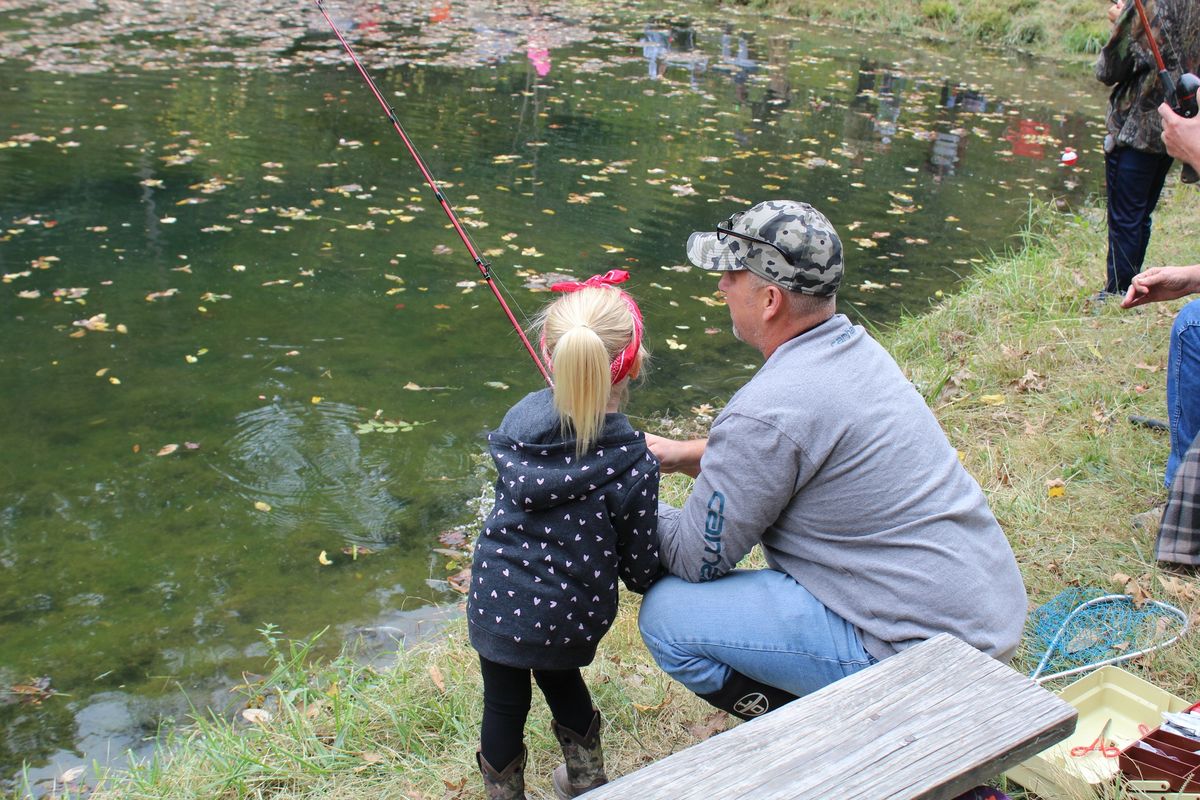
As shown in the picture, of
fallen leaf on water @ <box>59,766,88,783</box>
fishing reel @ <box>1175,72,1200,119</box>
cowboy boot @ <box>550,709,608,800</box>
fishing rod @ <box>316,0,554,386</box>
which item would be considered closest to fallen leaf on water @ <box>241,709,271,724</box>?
fallen leaf on water @ <box>59,766,88,783</box>

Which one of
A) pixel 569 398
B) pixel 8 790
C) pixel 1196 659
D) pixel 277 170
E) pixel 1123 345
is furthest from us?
pixel 277 170

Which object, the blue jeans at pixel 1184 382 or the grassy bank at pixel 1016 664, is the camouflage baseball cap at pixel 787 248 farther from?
the blue jeans at pixel 1184 382

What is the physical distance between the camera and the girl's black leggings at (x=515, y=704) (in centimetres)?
213

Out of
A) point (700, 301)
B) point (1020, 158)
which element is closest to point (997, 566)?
point (700, 301)

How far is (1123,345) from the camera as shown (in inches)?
177

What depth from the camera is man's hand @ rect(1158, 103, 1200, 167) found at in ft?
10.2

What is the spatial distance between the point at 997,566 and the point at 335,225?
5542 millimetres

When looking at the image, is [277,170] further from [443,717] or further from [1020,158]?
[1020,158]

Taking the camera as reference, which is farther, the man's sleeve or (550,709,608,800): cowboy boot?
(550,709,608,800): cowboy boot

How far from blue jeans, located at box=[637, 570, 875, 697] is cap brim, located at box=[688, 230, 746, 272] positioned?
0.64 m

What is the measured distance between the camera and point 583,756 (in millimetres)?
2273

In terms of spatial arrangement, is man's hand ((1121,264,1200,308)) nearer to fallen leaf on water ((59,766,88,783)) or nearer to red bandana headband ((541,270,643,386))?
red bandana headband ((541,270,643,386))

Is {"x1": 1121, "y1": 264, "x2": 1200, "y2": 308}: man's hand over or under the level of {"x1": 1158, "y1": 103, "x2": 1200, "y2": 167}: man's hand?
under

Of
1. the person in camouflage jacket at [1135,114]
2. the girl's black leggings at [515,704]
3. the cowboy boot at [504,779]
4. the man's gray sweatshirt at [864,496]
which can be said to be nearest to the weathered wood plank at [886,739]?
the man's gray sweatshirt at [864,496]
